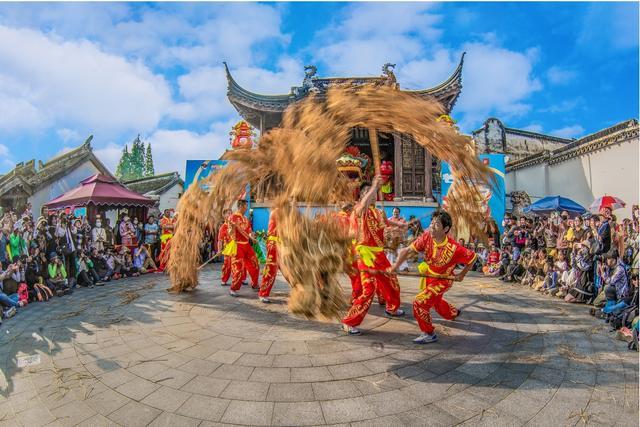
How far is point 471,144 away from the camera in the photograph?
169 inches

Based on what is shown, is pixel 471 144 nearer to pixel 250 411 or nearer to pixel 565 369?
pixel 565 369

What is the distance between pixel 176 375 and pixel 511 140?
2505 centimetres

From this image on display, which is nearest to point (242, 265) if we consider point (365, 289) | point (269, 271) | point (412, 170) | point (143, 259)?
point (269, 271)

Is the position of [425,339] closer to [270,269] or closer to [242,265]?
[270,269]

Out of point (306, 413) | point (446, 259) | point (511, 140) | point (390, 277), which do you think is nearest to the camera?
point (306, 413)

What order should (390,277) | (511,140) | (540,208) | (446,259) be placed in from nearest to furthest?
(446,259), (390,277), (540,208), (511,140)

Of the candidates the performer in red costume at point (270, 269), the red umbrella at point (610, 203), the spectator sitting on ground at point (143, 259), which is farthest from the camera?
the red umbrella at point (610, 203)

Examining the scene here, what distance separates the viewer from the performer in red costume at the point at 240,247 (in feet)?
21.4

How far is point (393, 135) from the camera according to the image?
50.7ft

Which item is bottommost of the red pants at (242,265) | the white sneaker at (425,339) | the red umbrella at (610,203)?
the white sneaker at (425,339)

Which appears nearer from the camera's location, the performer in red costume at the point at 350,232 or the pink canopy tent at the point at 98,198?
the performer in red costume at the point at 350,232

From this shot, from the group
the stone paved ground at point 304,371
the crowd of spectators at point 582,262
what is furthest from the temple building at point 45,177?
the crowd of spectators at point 582,262

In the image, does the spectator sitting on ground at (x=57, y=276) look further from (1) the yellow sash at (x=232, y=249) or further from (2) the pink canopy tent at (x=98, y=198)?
(2) the pink canopy tent at (x=98, y=198)

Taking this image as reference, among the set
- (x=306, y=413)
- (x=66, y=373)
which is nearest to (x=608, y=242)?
(x=306, y=413)
